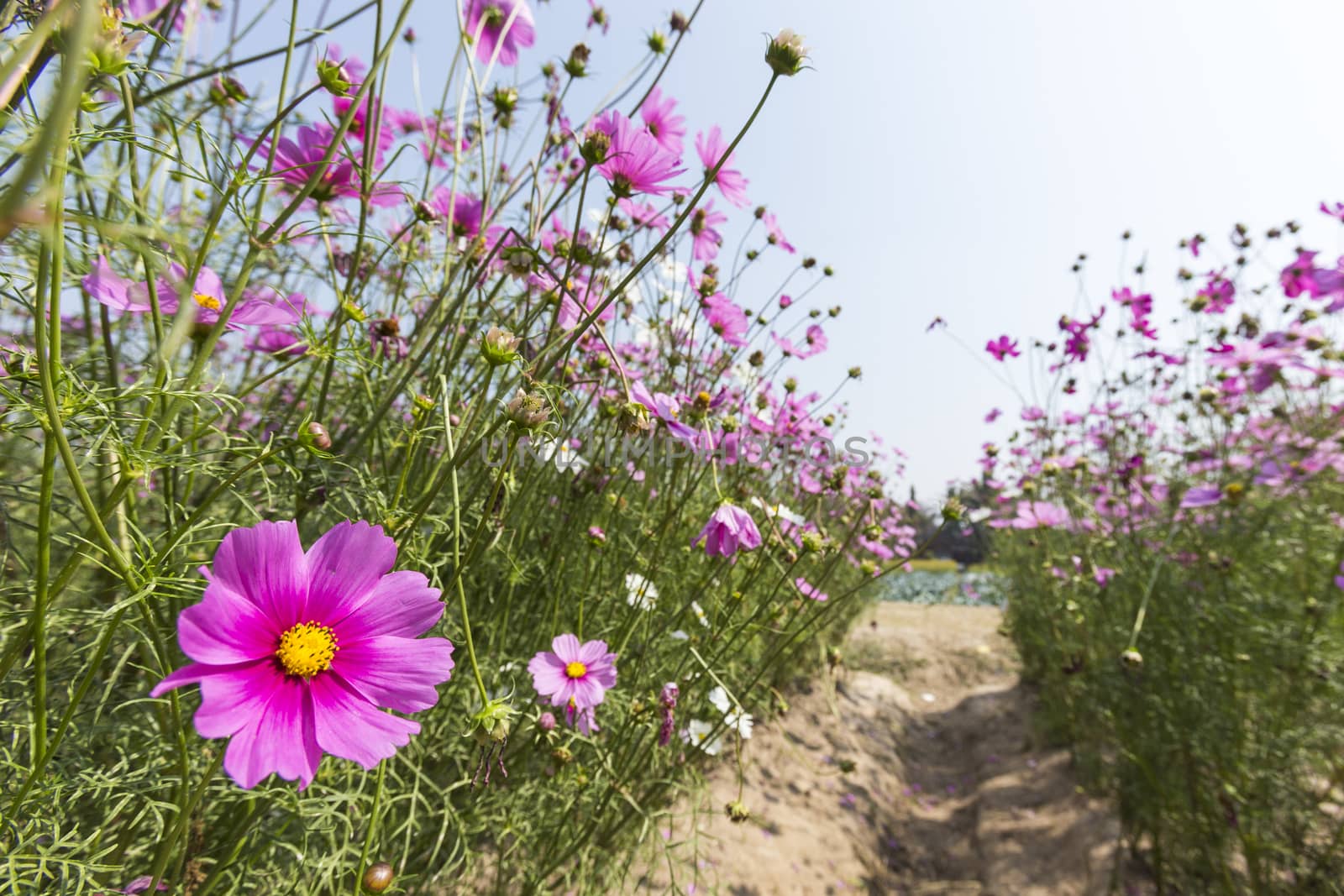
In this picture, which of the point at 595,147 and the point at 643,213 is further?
the point at 643,213

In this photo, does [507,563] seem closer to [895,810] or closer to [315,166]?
[315,166]

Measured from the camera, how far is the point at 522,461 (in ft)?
3.06

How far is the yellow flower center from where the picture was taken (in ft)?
1.22

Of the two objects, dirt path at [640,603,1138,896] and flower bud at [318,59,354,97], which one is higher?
flower bud at [318,59,354,97]

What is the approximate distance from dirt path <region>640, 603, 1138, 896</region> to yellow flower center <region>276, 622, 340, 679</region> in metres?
0.64

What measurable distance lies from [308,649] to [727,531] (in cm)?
51

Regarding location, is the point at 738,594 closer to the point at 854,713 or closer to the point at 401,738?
the point at 401,738

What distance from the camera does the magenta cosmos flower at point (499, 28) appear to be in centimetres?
79

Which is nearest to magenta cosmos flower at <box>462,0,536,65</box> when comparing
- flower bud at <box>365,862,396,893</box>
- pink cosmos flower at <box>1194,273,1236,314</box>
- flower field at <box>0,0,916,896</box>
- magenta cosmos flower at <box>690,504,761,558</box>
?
flower field at <box>0,0,916,896</box>

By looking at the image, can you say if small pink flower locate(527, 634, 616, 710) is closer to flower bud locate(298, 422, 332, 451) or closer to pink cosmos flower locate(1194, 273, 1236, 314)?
flower bud locate(298, 422, 332, 451)

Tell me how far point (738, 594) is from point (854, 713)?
5.64 ft

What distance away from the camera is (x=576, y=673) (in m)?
0.77

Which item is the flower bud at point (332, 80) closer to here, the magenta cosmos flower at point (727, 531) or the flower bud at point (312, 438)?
the flower bud at point (312, 438)

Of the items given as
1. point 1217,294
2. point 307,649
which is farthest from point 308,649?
point 1217,294
